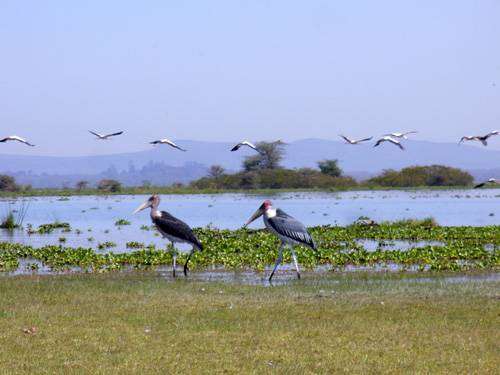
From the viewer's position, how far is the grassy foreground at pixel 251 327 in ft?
32.9

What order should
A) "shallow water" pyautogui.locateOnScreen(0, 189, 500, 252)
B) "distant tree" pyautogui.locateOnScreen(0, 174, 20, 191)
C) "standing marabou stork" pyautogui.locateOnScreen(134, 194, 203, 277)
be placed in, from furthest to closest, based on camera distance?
"distant tree" pyautogui.locateOnScreen(0, 174, 20, 191) → "shallow water" pyautogui.locateOnScreen(0, 189, 500, 252) → "standing marabou stork" pyautogui.locateOnScreen(134, 194, 203, 277)

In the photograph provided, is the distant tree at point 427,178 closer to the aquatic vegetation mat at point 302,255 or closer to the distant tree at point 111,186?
the distant tree at point 111,186

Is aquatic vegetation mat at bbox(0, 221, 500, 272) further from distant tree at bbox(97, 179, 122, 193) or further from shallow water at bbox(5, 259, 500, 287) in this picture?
distant tree at bbox(97, 179, 122, 193)

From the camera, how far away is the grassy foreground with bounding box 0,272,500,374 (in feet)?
32.9

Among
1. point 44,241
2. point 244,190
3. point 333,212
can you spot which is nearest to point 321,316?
point 44,241

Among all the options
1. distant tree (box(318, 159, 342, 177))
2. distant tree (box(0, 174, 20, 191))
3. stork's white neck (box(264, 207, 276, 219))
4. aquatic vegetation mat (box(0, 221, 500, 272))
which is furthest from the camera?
distant tree (box(318, 159, 342, 177))

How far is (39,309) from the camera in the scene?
13672 mm

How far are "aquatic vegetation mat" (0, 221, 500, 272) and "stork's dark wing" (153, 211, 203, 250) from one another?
3.50ft

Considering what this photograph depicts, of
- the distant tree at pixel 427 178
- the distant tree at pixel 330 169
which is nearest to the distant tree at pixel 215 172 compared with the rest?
the distant tree at pixel 330 169

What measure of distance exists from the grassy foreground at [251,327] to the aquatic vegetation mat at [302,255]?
3.22 m

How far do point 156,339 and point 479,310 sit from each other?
488cm

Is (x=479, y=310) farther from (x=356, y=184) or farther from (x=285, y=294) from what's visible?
(x=356, y=184)

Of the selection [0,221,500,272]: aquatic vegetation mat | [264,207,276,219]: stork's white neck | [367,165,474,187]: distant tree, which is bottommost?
[0,221,500,272]: aquatic vegetation mat

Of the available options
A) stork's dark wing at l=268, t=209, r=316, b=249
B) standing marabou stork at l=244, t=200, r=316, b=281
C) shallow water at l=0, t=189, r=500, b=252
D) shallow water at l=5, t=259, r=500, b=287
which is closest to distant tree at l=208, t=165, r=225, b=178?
shallow water at l=0, t=189, r=500, b=252
